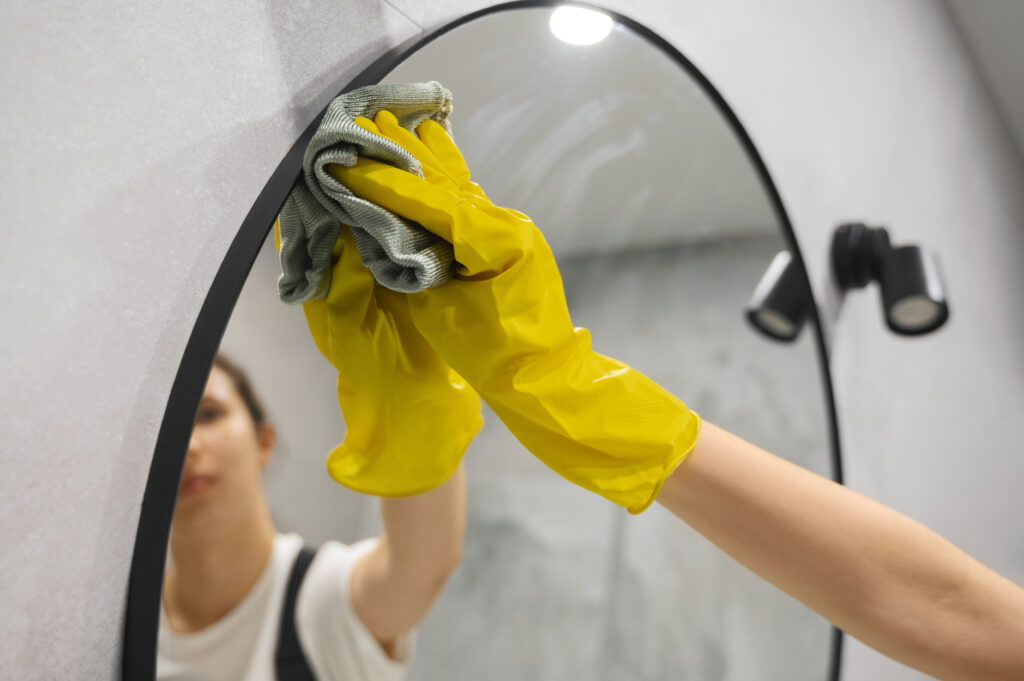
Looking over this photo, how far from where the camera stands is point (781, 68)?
1154 millimetres

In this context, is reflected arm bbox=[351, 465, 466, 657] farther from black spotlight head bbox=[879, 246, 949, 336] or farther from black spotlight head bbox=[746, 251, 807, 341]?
black spotlight head bbox=[879, 246, 949, 336]

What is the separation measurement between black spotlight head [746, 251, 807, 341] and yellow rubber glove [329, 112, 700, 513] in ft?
1.81

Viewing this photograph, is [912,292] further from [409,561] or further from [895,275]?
[409,561]

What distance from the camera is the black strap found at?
435 millimetres

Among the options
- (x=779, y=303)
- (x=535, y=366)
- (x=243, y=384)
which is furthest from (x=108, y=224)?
(x=779, y=303)

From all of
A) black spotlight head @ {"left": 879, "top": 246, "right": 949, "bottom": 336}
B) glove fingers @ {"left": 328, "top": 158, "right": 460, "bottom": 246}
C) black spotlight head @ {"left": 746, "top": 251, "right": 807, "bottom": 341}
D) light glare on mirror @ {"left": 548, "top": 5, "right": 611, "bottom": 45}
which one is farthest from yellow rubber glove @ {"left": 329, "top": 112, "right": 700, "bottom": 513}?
black spotlight head @ {"left": 879, "top": 246, "right": 949, "bottom": 336}

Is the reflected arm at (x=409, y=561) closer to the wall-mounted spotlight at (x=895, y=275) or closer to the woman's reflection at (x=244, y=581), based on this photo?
the woman's reflection at (x=244, y=581)

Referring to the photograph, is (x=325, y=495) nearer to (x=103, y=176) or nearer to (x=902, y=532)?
(x=103, y=176)

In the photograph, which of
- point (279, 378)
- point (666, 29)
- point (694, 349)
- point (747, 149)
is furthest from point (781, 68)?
point (279, 378)

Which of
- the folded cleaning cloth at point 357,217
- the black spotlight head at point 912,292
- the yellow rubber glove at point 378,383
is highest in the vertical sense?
the black spotlight head at point 912,292

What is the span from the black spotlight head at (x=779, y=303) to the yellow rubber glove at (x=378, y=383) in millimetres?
586

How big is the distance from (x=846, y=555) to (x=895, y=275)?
2.65ft

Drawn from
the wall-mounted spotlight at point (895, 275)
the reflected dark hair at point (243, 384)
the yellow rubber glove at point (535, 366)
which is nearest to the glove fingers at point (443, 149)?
the yellow rubber glove at point (535, 366)

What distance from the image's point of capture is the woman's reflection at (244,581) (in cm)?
41
